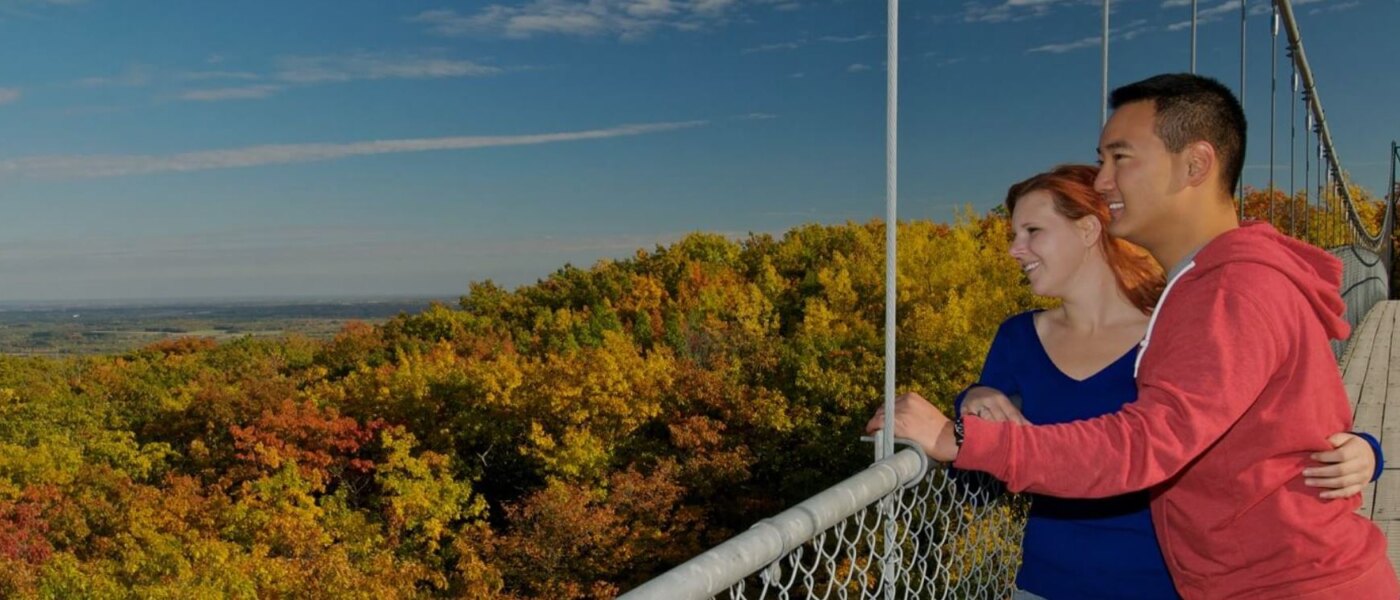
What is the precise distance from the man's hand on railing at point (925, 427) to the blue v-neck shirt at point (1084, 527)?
229mm

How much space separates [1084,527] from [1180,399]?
500 mm

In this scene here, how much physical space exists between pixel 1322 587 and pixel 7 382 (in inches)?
1737

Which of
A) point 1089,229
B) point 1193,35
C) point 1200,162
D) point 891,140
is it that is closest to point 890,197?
point 891,140

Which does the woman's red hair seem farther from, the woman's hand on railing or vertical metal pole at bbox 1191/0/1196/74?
vertical metal pole at bbox 1191/0/1196/74

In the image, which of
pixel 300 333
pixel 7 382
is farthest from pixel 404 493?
pixel 300 333

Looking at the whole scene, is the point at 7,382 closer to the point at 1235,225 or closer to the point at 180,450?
the point at 180,450

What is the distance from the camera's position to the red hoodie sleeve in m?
1.06

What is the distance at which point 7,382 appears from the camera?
3800 centimetres

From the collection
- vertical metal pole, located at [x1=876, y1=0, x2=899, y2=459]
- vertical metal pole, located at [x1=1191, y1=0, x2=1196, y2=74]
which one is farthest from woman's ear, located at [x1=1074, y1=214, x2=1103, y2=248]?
vertical metal pole, located at [x1=1191, y1=0, x2=1196, y2=74]

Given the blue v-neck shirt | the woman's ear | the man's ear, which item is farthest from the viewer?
the woman's ear

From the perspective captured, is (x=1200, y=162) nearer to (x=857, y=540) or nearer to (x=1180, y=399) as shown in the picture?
(x=1180, y=399)

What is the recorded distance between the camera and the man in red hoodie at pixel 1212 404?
1076 millimetres

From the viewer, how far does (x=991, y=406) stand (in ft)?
5.08

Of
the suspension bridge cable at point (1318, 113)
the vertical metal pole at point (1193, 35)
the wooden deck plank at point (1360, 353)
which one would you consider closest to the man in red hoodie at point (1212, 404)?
the wooden deck plank at point (1360, 353)
